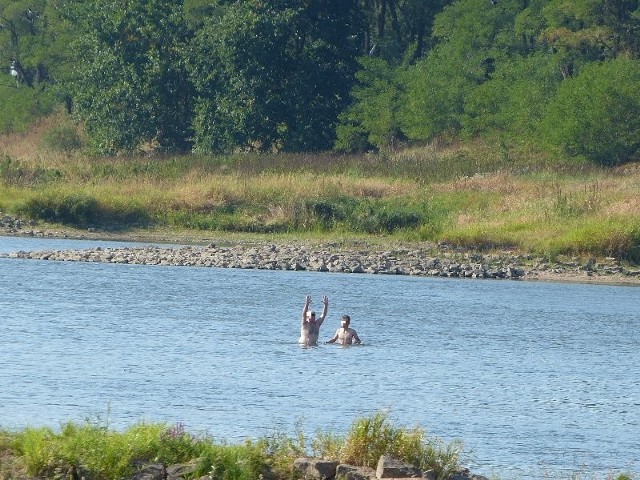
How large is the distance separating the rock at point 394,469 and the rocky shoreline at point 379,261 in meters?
25.5

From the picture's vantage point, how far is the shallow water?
17.0 metres

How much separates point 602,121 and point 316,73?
16119mm

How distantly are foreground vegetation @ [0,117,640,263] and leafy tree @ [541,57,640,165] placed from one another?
125 inches

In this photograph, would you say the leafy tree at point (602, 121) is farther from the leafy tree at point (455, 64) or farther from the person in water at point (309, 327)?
the person in water at point (309, 327)

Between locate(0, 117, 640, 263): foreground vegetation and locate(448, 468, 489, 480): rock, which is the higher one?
locate(448, 468, 489, 480): rock

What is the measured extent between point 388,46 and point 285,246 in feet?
128

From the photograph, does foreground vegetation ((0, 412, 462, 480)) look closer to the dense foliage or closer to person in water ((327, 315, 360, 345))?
person in water ((327, 315, 360, 345))

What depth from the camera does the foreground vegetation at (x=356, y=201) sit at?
134 feet

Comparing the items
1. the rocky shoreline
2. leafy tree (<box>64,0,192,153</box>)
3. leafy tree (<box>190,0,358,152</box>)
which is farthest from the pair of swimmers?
leafy tree (<box>64,0,192,153</box>)

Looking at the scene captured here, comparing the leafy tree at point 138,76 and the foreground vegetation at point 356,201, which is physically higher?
the leafy tree at point 138,76

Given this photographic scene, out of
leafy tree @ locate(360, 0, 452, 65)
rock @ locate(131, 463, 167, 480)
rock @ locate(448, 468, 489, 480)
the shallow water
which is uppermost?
leafy tree @ locate(360, 0, 452, 65)

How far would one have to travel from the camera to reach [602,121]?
188ft

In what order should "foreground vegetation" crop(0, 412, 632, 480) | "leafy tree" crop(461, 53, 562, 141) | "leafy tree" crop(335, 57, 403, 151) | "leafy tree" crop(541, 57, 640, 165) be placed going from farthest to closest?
"leafy tree" crop(335, 57, 403, 151) < "leafy tree" crop(461, 53, 562, 141) < "leafy tree" crop(541, 57, 640, 165) < "foreground vegetation" crop(0, 412, 632, 480)

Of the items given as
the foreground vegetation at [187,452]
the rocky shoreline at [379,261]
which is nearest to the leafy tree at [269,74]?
the rocky shoreline at [379,261]
